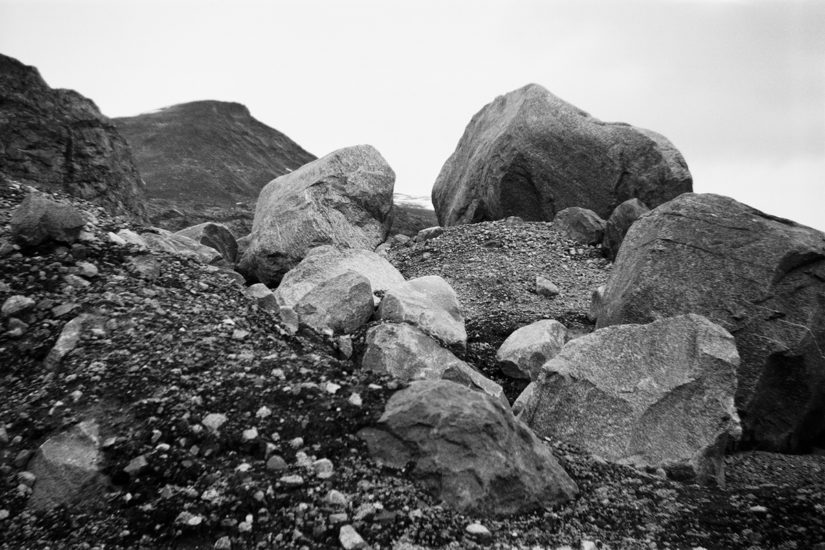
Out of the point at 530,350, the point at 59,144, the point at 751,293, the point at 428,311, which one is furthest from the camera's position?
the point at 59,144

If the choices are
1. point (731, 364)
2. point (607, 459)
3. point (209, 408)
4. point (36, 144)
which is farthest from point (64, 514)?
point (36, 144)

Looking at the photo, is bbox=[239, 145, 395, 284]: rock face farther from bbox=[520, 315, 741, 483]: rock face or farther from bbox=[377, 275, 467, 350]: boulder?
bbox=[520, 315, 741, 483]: rock face

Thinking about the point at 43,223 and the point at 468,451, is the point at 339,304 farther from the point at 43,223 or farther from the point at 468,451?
the point at 468,451

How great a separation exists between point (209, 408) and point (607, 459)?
10.3 feet

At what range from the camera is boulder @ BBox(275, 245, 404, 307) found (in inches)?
355

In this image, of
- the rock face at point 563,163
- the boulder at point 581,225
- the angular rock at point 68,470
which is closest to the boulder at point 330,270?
the boulder at point 581,225

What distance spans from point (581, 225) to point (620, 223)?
0.97 meters

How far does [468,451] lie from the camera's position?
13.0 feet

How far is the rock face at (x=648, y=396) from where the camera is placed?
5.30m

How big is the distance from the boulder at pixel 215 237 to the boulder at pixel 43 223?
501 cm

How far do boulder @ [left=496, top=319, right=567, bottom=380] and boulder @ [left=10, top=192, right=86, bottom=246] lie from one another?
488 cm

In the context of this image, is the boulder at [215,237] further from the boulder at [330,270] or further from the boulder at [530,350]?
the boulder at [530,350]

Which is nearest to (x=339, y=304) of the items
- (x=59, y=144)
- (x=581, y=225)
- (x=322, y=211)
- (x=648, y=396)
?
(x=648, y=396)

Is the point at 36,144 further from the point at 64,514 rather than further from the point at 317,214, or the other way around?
the point at 64,514
